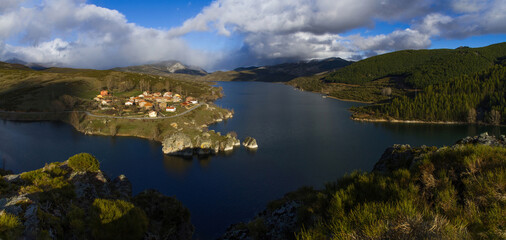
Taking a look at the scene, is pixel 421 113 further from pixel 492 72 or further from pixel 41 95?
pixel 41 95

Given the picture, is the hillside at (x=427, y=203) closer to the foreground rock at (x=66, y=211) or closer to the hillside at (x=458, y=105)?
the foreground rock at (x=66, y=211)

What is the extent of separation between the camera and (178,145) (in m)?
52.7

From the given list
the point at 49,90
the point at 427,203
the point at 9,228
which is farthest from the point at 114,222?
the point at 49,90

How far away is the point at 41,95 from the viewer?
9856cm

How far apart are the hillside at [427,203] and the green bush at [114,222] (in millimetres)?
7586

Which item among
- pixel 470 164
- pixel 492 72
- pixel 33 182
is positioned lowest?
pixel 33 182

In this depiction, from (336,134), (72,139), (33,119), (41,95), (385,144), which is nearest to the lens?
(385,144)

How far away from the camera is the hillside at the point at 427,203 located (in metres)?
5.08

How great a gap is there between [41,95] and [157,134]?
2742 inches

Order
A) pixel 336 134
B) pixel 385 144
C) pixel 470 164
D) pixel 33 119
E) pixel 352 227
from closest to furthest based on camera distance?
1. pixel 352 227
2. pixel 470 164
3. pixel 385 144
4. pixel 336 134
5. pixel 33 119

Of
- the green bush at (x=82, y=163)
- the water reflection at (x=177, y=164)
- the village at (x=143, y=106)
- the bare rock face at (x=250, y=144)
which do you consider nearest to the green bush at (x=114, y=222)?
the green bush at (x=82, y=163)

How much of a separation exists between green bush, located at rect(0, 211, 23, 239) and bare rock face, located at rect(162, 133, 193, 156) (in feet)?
142

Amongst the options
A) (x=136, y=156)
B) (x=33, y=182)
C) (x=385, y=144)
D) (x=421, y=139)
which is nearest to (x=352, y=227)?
(x=33, y=182)

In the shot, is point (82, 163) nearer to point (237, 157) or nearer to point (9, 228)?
point (9, 228)
